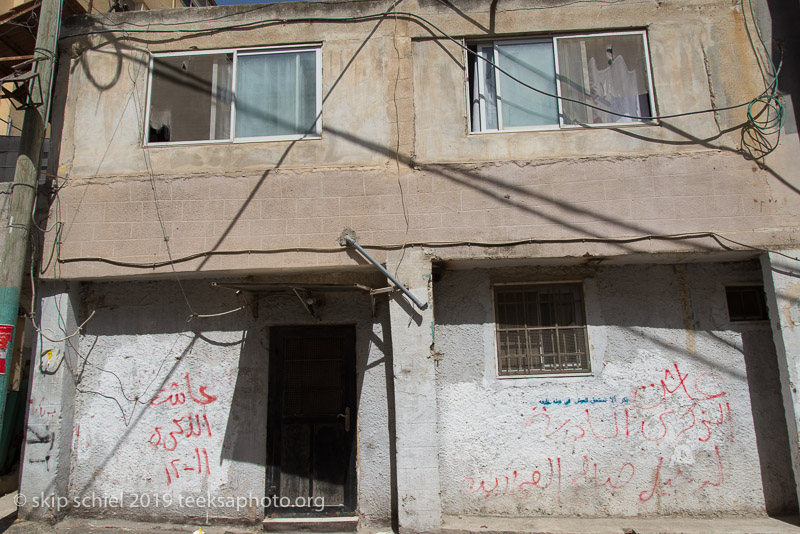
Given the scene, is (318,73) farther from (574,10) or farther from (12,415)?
(12,415)

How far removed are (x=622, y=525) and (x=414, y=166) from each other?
4362 millimetres

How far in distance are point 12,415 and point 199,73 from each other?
4.92m

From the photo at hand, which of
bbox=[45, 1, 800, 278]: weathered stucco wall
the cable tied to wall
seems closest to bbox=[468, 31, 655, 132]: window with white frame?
bbox=[45, 1, 800, 278]: weathered stucco wall

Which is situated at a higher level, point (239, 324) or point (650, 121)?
point (650, 121)

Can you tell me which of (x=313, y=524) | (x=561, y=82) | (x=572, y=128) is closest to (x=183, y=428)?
(x=313, y=524)

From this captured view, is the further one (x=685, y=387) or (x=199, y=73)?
(x=199, y=73)

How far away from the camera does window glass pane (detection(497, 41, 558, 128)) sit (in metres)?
6.11

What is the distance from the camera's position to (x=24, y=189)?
5.77m

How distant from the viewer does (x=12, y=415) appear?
662 centimetres

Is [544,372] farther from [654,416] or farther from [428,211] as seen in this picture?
[428,211]

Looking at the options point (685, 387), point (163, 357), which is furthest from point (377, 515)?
point (685, 387)

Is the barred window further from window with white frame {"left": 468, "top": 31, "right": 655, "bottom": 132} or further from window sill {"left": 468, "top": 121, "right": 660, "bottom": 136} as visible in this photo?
window with white frame {"left": 468, "top": 31, "right": 655, "bottom": 132}

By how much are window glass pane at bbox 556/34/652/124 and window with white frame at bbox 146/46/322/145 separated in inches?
116

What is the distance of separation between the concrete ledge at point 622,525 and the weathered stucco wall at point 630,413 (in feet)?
0.36
